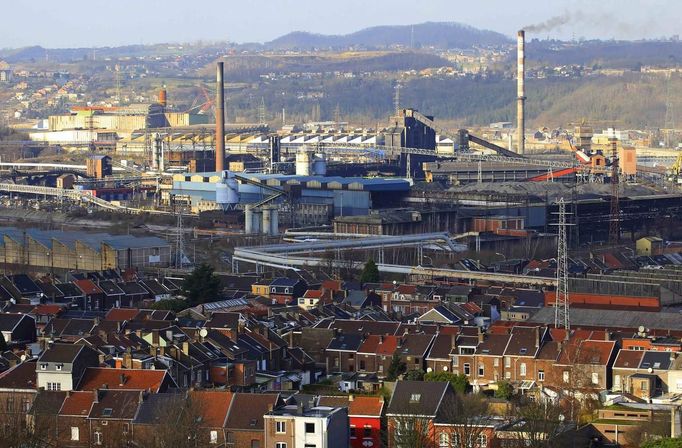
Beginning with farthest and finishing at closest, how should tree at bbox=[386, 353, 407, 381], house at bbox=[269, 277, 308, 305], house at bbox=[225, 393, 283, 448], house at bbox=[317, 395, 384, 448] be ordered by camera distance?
house at bbox=[269, 277, 308, 305]
tree at bbox=[386, 353, 407, 381]
house at bbox=[317, 395, 384, 448]
house at bbox=[225, 393, 283, 448]

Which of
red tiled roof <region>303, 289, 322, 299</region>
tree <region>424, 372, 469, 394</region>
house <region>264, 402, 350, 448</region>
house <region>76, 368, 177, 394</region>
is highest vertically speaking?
house <region>76, 368, 177, 394</region>

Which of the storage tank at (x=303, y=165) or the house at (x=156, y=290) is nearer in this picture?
the house at (x=156, y=290)

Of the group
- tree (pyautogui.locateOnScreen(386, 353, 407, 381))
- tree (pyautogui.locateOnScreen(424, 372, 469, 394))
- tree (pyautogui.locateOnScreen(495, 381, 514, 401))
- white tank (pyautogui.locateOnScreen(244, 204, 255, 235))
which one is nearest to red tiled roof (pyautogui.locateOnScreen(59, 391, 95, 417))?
tree (pyautogui.locateOnScreen(424, 372, 469, 394))

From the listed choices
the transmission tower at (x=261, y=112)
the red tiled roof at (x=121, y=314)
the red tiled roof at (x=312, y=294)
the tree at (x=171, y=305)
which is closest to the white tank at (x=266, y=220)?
the red tiled roof at (x=312, y=294)

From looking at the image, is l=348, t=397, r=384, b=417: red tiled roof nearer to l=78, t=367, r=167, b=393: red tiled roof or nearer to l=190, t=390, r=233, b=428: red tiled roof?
l=190, t=390, r=233, b=428: red tiled roof

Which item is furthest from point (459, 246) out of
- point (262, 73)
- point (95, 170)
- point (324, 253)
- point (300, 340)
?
point (262, 73)

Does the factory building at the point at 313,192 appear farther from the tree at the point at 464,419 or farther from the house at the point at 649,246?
the tree at the point at 464,419

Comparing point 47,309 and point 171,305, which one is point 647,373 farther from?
point 47,309
